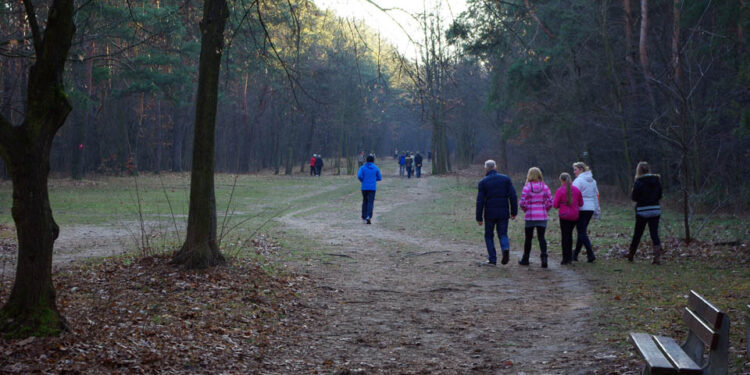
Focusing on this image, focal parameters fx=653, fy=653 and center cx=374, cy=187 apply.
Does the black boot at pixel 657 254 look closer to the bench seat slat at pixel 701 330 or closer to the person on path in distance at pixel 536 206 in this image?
the person on path in distance at pixel 536 206

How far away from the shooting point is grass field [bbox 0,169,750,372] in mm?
7918

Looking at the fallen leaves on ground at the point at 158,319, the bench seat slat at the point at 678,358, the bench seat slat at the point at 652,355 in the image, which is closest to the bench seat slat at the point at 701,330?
the bench seat slat at the point at 678,358

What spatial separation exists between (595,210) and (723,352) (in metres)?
8.82

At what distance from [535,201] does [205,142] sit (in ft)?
20.1

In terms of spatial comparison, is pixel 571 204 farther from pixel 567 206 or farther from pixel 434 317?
pixel 434 317

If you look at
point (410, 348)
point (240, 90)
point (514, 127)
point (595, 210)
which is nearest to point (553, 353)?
point (410, 348)

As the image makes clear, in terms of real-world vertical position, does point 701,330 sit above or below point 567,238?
above

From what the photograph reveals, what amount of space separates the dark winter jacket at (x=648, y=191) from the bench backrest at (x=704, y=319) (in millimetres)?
7221

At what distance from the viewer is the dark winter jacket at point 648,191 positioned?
1209cm

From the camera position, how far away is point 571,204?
12320mm

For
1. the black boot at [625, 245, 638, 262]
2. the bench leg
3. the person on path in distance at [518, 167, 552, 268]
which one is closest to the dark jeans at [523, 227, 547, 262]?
the person on path in distance at [518, 167, 552, 268]

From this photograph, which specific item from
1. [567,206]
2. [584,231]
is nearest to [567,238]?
[584,231]

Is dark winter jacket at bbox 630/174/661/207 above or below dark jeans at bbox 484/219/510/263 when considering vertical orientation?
above

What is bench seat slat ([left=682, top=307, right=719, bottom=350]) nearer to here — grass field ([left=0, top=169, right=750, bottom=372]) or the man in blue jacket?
grass field ([left=0, top=169, right=750, bottom=372])
